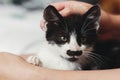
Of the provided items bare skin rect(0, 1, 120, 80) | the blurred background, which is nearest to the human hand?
bare skin rect(0, 1, 120, 80)

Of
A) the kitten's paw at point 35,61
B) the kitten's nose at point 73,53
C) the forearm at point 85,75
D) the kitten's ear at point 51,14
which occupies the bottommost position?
the forearm at point 85,75

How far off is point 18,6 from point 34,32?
12 cm

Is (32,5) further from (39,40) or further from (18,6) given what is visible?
(39,40)

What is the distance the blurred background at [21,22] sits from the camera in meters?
0.89

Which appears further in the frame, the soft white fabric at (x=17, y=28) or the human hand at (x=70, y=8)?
the soft white fabric at (x=17, y=28)

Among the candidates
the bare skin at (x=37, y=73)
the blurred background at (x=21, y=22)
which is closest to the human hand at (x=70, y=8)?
the bare skin at (x=37, y=73)

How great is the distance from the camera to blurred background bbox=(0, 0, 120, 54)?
0.89 meters

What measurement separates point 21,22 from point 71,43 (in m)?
0.28

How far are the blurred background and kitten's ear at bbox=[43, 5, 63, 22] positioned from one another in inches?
6.0

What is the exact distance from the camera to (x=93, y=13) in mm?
708

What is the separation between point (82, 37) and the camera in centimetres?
73

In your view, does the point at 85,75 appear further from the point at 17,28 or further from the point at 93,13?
the point at 17,28

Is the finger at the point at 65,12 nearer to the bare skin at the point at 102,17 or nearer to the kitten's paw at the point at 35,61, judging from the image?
the bare skin at the point at 102,17

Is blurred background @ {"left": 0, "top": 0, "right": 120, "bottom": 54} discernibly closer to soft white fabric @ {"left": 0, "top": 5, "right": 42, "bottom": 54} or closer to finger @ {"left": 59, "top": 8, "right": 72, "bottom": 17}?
soft white fabric @ {"left": 0, "top": 5, "right": 42, "bottom": 54}
